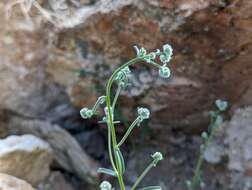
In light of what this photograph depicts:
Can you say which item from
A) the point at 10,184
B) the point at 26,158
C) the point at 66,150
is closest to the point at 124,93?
the point at 66,150

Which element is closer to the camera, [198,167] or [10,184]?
[10,184]

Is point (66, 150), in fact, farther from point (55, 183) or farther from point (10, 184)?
point (10, 184)

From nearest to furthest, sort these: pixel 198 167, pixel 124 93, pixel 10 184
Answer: pixel 10 184, pixel 198 167, pixel 124 93

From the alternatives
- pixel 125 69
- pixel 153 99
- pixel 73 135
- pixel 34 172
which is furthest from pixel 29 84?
pixel 125 69

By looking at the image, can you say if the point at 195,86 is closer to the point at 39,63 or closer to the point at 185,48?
the point at 185,48

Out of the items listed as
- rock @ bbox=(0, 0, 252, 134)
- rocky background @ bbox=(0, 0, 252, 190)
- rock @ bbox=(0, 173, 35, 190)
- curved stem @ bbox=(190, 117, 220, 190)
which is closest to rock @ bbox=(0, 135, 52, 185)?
rocky background @ bbox=(0, 0, 252, 190)

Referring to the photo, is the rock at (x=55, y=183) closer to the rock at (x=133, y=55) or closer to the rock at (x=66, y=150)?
the rock at (x=66, y=150)

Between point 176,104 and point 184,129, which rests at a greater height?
point 176,104
